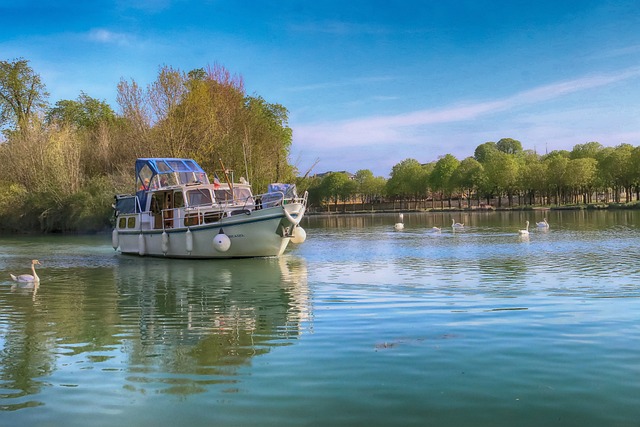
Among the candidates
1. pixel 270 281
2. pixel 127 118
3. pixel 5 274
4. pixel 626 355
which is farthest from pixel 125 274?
pixel 127 118

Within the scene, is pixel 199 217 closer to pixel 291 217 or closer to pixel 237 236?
pixel 237 236

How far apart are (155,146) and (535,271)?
3823 centimetres

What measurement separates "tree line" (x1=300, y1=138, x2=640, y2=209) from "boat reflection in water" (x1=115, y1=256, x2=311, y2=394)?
47.5 m

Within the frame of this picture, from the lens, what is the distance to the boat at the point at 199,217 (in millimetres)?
27031

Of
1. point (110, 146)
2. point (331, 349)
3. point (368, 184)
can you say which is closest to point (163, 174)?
point (331, 349)

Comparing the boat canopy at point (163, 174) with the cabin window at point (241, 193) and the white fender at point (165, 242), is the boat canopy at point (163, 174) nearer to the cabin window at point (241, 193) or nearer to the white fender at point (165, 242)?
the cabin window at point (241, 193)

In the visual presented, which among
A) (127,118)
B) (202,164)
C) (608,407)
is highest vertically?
(127,118)

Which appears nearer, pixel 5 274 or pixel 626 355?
pixel 626 355

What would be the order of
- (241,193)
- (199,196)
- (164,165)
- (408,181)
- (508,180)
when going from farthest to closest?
(408,181)
(508,180)
(164,165)
(241,193)
(199,196)

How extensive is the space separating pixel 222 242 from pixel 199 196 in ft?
12.0

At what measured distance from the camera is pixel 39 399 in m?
8.04

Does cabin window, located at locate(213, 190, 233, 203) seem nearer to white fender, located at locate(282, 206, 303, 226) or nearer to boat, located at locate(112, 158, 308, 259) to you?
boat, located at locate(112, 158, 308, 259)

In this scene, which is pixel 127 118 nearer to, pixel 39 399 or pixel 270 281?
pixel 270 281

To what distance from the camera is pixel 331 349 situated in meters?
10.2
